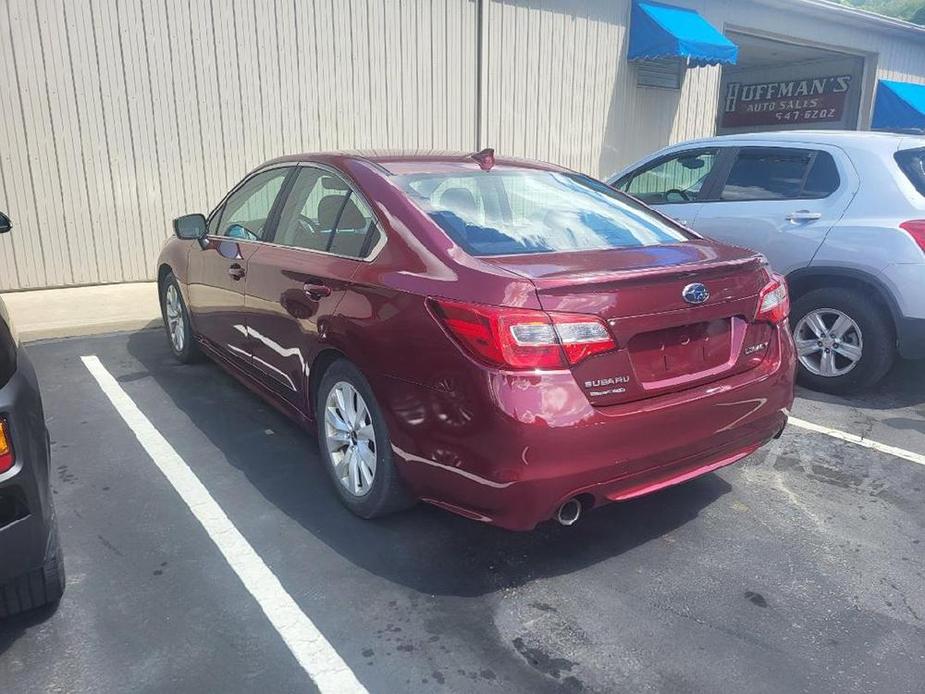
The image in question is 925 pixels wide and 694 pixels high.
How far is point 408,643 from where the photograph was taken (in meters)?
2.46

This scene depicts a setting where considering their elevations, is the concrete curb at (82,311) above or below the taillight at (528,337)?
below

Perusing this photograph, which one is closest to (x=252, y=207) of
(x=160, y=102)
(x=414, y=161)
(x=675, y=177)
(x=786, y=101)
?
(x=414, y=161)

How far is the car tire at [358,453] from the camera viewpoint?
2.98 m

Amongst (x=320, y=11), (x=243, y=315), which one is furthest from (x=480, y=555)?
(x=320, y=11)

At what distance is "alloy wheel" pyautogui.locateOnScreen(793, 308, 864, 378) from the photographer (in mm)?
4945

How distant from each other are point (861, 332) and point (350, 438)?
3513 mm

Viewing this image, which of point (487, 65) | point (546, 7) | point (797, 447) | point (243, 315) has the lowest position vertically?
point (797, 447)

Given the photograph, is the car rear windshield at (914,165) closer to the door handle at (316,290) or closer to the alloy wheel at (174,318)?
the door handle at (316,290)

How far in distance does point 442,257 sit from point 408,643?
1.36 m

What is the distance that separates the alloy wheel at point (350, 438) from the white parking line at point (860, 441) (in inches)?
109

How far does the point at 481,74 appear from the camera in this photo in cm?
993

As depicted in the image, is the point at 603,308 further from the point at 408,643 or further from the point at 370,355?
the point at 408,643

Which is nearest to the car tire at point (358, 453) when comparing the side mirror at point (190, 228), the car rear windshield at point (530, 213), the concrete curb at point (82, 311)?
the car rear windshield at point (530, 213)

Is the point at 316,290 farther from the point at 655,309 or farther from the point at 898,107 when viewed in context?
the point at 898,107
